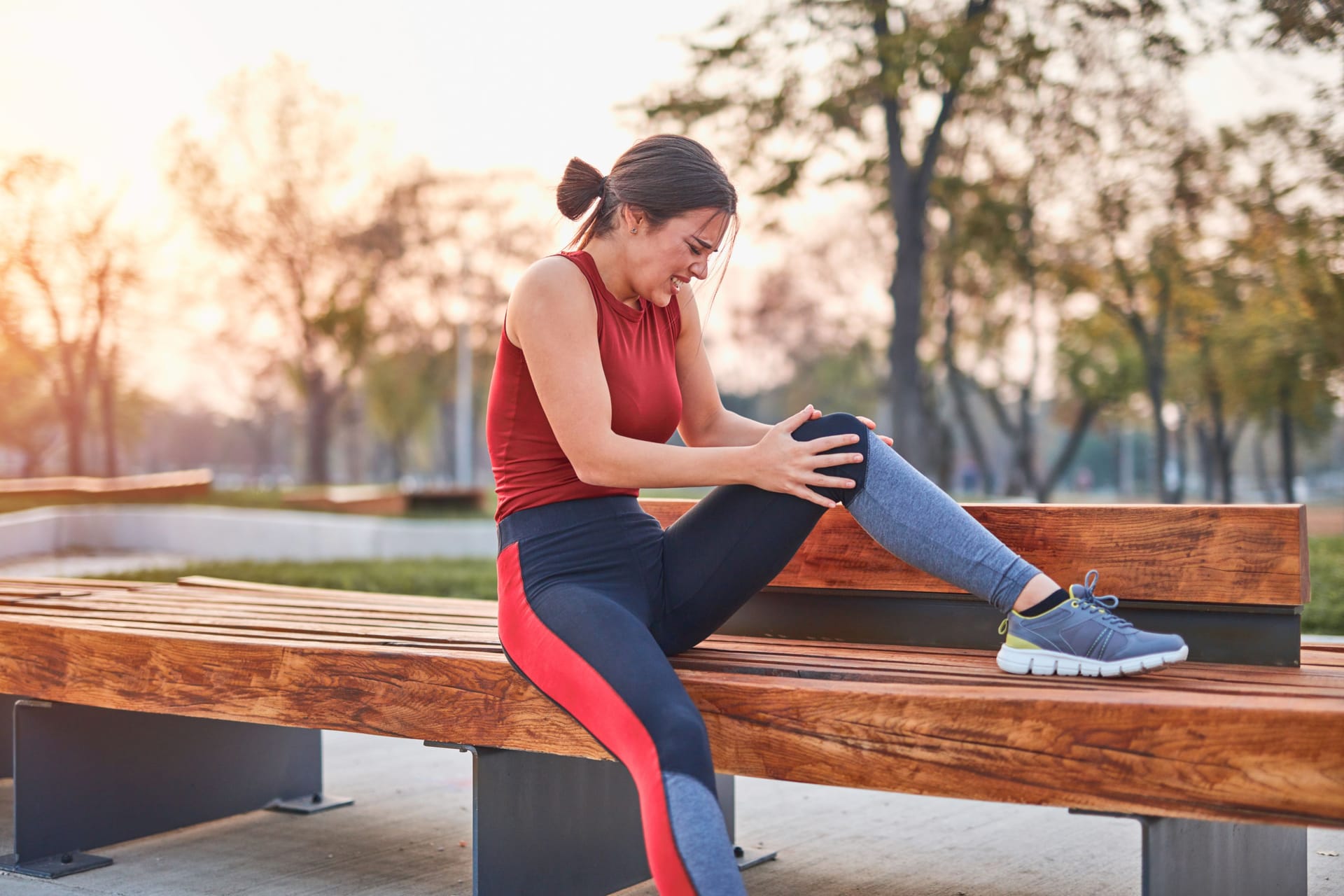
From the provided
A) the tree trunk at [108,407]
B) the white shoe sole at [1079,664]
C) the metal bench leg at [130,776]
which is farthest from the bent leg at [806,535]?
the tree trunk at [108,407]

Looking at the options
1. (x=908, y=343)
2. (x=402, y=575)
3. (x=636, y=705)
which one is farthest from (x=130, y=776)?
(x=908, y=343)

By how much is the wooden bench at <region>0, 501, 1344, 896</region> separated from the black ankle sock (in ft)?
0.48

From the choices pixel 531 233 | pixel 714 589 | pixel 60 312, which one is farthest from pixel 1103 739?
pixel 531 233

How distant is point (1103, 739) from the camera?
194cm

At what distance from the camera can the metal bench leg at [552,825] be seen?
2697 mm

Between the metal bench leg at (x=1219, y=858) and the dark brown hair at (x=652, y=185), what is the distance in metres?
1.31

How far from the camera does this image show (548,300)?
244cm

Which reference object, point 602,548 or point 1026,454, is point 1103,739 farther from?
point 1026,454

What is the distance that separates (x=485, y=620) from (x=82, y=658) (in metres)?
0.99

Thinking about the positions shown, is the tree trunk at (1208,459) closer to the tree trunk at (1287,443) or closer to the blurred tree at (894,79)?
the tree trunk at (1287,443)

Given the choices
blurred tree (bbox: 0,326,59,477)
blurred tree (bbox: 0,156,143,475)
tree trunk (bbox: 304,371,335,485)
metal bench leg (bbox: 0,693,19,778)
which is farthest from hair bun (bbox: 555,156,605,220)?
blurred tree (bbox: 0,326,59,477)

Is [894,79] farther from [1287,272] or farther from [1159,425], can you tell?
[1159,425]

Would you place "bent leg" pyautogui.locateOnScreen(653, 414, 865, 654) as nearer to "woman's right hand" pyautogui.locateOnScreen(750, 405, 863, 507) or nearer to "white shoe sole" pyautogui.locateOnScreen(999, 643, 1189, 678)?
"woman's right hand" pyautogui.locateOnScreen(750, 405, 863, 507)

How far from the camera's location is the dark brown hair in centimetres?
247
